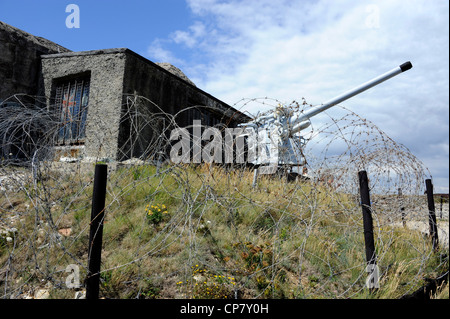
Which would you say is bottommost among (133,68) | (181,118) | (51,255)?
(51,255)

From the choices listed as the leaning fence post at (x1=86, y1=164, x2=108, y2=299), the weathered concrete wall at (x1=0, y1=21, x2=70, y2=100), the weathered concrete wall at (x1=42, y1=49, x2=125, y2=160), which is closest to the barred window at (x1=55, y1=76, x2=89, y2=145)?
the weathered concrete wall at (x1=42, y1=49, x2=125, y2=160)

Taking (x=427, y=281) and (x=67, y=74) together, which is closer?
(x=427, y=281)

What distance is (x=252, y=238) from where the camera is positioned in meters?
4.27

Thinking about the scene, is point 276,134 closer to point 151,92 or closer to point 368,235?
point 151,92

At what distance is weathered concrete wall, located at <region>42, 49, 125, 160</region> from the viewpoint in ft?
22.4

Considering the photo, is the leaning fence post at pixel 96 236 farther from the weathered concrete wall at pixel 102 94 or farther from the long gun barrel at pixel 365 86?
the long gun barrel at pixel 365 86

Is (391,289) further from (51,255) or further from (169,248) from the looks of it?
(51,255)

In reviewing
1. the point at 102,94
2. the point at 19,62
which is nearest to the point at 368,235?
the point at 102,94

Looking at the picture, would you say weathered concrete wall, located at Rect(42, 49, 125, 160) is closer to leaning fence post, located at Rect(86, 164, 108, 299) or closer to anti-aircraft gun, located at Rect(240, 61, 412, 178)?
anti-aircraft gun, located at Rect(240, 61, 412, 178)

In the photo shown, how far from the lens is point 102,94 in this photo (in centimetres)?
717

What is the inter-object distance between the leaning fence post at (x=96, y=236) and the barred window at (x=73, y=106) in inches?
208
